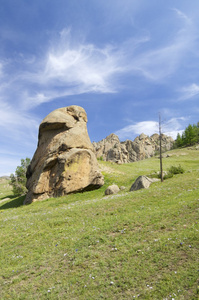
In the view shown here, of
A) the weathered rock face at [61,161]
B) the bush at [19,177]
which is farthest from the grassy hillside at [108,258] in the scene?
the bush at [19,177]

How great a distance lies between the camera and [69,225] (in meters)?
14.8

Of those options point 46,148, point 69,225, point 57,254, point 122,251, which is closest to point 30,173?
point 46,148

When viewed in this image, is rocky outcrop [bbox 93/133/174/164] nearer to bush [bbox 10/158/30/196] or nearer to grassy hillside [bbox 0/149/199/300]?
bush [bbox 10/158/30/196]

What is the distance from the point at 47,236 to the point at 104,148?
513ft

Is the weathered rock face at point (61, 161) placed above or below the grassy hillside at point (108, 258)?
above

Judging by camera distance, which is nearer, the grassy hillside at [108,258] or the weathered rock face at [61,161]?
the grassy hillside at [108,258]

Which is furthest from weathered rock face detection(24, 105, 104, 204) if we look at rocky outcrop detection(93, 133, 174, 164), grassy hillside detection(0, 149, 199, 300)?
rocky outcrop detection(93, 133, 174, 164)

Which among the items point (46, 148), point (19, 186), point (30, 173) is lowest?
point (19, 186)

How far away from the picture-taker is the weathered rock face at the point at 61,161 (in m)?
30.7

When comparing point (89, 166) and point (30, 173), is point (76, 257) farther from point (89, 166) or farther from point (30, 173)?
point (30, 173)

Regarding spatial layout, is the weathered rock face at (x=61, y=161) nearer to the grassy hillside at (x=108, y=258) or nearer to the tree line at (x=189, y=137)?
the grassy hillside at (x=108, y=258)

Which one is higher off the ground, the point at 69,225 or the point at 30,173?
the point at 30,173

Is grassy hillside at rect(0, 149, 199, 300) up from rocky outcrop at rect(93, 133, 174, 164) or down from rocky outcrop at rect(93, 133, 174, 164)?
down

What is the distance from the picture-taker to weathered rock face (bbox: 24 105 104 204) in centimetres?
3074
